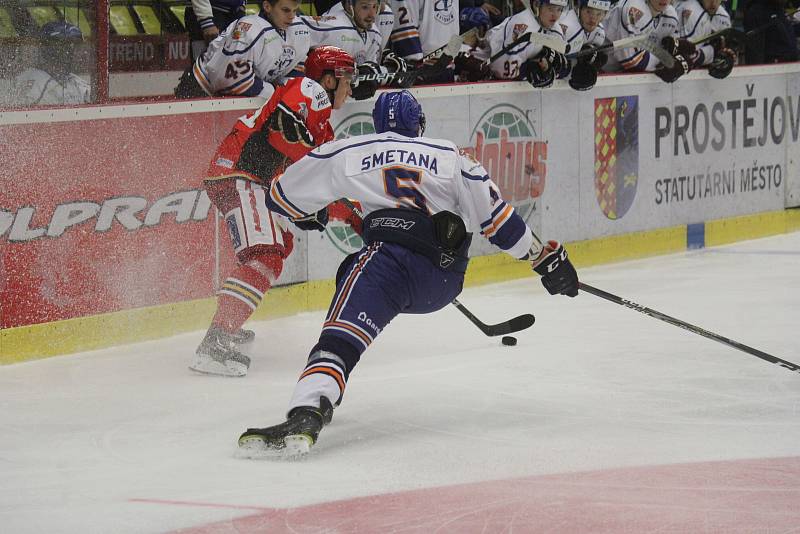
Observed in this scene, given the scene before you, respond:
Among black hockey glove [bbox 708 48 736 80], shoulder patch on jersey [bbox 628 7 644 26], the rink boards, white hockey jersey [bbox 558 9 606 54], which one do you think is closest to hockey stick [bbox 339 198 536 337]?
the rink boards

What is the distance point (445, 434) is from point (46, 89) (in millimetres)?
2148

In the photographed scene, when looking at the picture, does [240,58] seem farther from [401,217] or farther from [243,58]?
[401,217]

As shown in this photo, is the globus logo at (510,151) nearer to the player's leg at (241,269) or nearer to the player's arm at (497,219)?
the player's leg at (241,269)

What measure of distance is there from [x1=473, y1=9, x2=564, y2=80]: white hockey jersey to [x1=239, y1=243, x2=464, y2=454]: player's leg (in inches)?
122

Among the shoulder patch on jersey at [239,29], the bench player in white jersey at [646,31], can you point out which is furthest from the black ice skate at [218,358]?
the bench player in white jersey at [646,31]

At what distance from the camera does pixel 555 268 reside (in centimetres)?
416

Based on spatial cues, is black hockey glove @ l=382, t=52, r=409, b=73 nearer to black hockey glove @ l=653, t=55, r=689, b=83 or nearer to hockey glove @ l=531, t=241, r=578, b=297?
black hockey glove @ l=653, t=55, r=689, b=83

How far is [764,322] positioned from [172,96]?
251 centimetres

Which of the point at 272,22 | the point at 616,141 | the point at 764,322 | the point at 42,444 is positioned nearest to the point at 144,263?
the point at 272,22

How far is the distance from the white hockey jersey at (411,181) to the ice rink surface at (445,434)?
0.58 metres

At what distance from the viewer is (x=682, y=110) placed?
307 inches

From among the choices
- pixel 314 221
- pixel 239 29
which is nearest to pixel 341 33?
pixel 239 29

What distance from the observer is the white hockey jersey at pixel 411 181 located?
4039 millimetres

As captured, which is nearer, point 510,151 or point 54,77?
point 54,77
